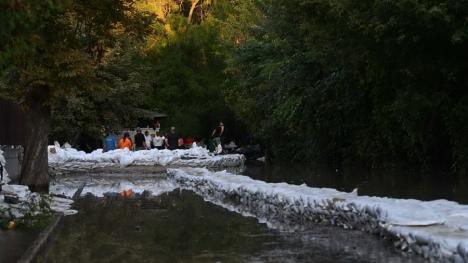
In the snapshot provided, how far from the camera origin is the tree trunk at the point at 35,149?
19.6 meters

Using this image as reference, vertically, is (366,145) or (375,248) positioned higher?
(366,145)

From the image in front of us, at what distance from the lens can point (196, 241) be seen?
35.6 feet

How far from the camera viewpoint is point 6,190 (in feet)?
47.0

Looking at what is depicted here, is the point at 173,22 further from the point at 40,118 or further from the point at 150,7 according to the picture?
the point at 40,118

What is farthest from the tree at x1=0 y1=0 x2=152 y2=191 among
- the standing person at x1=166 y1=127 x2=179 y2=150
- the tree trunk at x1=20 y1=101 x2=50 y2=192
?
the standing person at x1=166 y1=127 x2=179 y2=150

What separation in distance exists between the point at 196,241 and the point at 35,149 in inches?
395

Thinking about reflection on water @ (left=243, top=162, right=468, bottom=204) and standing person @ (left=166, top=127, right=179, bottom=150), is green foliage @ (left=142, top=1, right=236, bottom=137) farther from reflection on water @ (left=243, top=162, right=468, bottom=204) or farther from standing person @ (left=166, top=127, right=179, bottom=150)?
reflection on water @ (left=243, top=162, right=468, bottom=204)

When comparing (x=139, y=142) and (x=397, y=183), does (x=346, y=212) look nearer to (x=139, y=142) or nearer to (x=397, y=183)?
(x=397, y=183)

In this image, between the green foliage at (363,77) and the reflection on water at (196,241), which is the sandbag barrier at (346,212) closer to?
the reflection on water at (196,241)

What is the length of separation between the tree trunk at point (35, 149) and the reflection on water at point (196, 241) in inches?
207

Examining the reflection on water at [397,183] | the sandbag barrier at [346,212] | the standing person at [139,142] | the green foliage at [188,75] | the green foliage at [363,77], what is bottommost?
the sandbag barrier at [346,212]

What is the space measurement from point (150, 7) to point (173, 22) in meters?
3.00

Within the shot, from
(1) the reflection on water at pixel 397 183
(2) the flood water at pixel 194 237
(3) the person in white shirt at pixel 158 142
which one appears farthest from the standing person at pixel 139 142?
(2) the flood water at pixel 194 237

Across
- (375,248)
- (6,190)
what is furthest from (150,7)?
(375,248)
